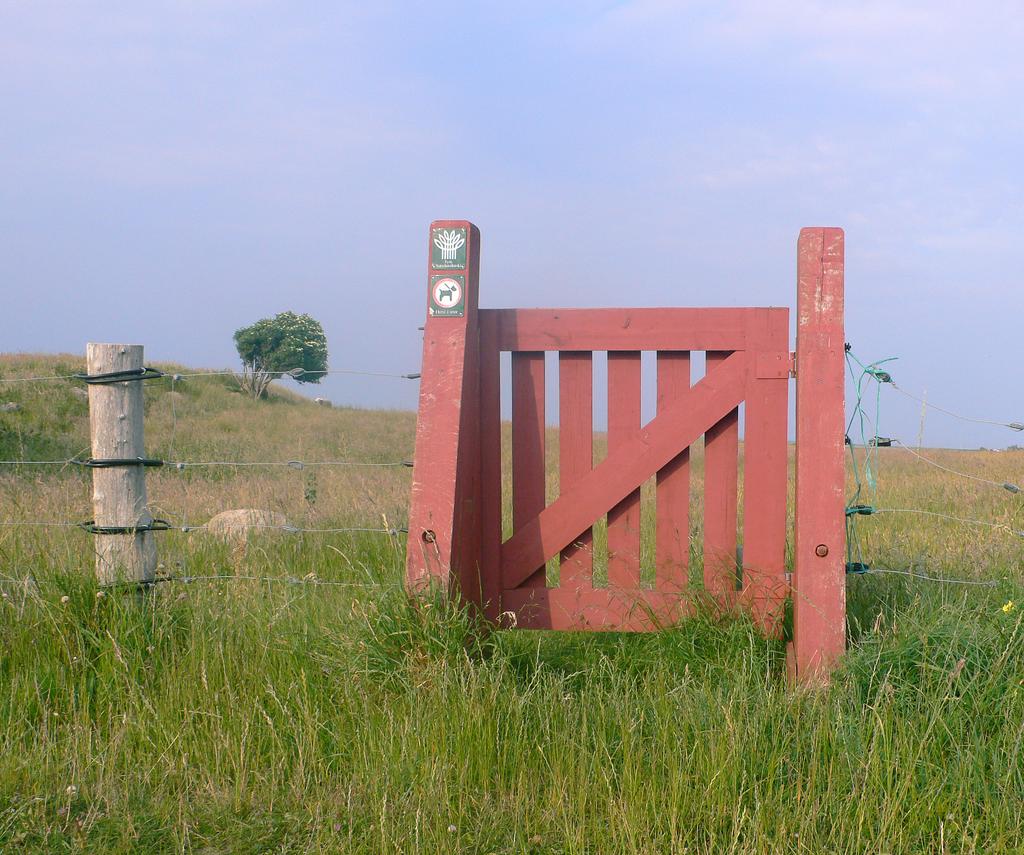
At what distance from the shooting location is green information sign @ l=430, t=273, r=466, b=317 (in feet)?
13.7

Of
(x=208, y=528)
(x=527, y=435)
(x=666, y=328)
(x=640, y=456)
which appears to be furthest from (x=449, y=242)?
(x=208, y=528)

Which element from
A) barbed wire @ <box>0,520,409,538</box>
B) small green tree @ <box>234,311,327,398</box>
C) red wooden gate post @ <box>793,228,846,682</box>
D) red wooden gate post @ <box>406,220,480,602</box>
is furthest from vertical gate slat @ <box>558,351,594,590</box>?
small green tree @ <box>234,311,327,398</box>

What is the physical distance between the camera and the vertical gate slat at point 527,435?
14.2 feet

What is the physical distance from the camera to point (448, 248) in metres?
4.24

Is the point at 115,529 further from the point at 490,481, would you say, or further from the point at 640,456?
the point at 640,456

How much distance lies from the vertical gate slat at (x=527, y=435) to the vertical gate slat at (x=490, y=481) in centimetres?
9

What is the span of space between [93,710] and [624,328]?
3.14 m

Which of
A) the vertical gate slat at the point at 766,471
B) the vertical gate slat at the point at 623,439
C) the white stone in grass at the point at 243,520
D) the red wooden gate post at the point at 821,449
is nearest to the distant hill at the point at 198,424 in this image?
the white stone in grass at the point at 243,520

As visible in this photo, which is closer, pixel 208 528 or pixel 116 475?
pixel 116 475

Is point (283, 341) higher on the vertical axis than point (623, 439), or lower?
higher

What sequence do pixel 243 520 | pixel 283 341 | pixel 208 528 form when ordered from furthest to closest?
pixel 283 341, pixel 243 520, pixel 208 528

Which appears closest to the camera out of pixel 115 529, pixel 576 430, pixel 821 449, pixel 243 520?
pixel 821 449

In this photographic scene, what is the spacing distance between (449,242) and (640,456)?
1457mm

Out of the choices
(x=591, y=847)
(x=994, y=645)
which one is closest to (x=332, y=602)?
(x=591, y=847)
